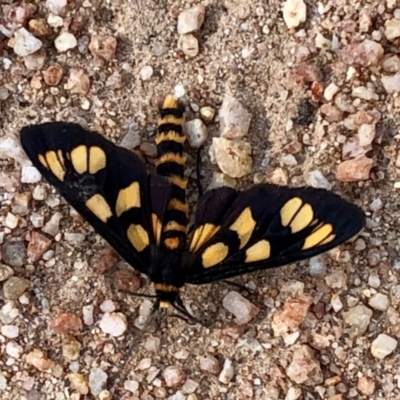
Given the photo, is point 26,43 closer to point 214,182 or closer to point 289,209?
point 214,182

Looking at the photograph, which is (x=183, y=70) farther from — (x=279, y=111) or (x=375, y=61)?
(x=375, y=61)

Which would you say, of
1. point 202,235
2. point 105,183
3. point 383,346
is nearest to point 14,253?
point 105,183

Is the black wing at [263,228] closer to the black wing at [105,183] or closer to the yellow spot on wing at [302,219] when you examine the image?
the yellow spot on wing at [302,219]

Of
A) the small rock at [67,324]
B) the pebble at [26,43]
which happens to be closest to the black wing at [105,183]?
the small rock at [67,324]

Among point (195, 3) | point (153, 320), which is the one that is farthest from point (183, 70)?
point (153, 320)

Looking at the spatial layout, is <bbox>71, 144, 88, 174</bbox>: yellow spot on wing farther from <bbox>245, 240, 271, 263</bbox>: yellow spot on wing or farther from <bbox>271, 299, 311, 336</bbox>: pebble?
<bbox>271, 299, 311, 336</bbox>: pebble
